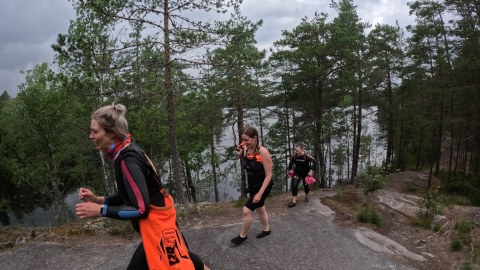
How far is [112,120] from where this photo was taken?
2.69 m

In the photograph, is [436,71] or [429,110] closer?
[436,71]

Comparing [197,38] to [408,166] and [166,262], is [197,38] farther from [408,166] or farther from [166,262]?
[408,166]

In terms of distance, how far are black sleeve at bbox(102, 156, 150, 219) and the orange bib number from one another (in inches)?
5.0

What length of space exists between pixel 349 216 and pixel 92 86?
7559 millimetres

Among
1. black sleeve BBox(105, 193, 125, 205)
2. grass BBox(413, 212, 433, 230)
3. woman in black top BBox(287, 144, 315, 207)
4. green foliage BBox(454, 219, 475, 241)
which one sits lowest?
grass BBox(413, 212, 433, 230)

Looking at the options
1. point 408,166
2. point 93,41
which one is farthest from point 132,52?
point 408,166

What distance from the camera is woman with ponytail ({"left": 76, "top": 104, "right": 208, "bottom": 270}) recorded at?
2594 millimetres

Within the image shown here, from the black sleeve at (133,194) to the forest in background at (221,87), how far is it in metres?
7.66

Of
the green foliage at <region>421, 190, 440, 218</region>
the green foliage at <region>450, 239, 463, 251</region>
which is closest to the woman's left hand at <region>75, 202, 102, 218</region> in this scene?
the green foliage at <region>450, 239, 463, 251</region>

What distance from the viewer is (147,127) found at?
1828 centimetres

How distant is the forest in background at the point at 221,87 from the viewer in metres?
10.4

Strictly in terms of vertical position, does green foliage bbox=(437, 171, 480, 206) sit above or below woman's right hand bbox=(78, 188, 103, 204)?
below

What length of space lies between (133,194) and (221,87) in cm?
1112

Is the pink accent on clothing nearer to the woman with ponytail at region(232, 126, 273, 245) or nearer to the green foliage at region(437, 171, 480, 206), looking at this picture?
the woman with ponytail at region(232, 126, 273, 245)
